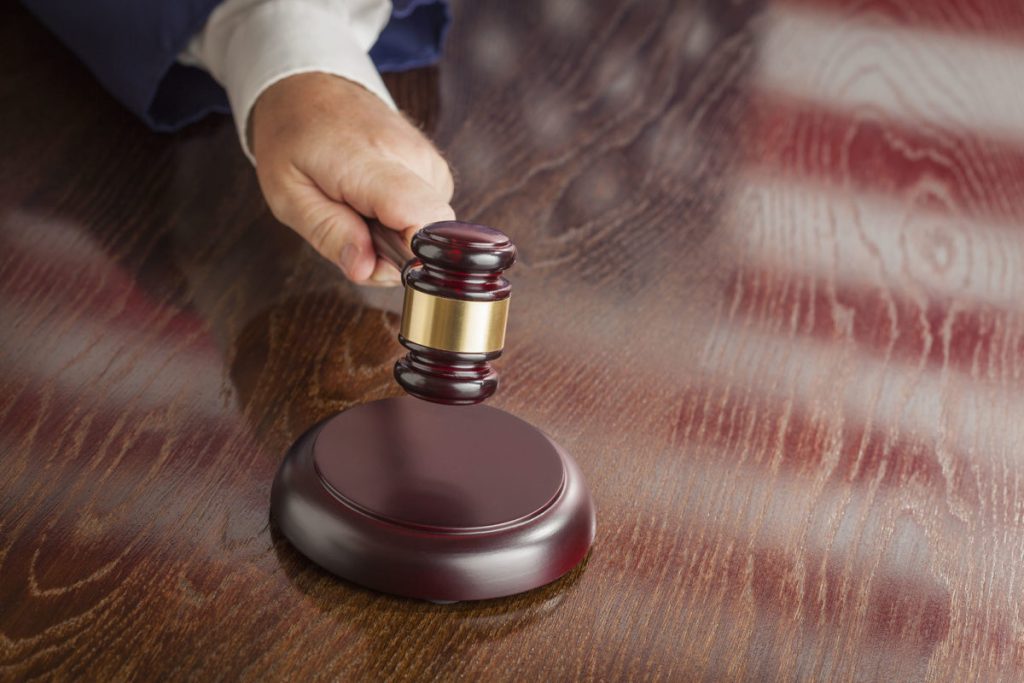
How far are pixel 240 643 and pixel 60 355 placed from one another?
0.29 meters

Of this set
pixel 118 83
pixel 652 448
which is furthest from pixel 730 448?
pixel 118 83

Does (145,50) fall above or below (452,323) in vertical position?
below

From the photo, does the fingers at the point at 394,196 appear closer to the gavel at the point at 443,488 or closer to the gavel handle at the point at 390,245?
the gavel handle at the point at 390,245

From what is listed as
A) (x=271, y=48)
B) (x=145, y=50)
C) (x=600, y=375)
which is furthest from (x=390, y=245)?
(x=145, y=50)

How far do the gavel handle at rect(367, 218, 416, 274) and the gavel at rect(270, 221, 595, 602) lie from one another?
106mm

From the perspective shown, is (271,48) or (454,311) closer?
(454,311)

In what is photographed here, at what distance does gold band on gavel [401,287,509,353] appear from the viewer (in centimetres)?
54

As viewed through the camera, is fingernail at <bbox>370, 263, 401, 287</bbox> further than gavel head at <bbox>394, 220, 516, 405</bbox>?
Yes

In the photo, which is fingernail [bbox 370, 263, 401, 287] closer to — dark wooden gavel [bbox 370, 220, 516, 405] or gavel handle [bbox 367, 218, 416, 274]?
gavel handle [bbox 367, 218, 416, 274]

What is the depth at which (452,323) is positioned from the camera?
0.54 metres

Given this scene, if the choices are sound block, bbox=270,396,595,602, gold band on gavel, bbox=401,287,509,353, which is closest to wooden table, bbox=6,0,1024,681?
sound block, bbox=270,396,595,602

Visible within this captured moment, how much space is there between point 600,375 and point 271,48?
0.42 m

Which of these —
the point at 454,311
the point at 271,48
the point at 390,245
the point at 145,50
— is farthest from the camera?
the point at 145,50

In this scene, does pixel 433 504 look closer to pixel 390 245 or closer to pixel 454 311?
pixel 454 311
